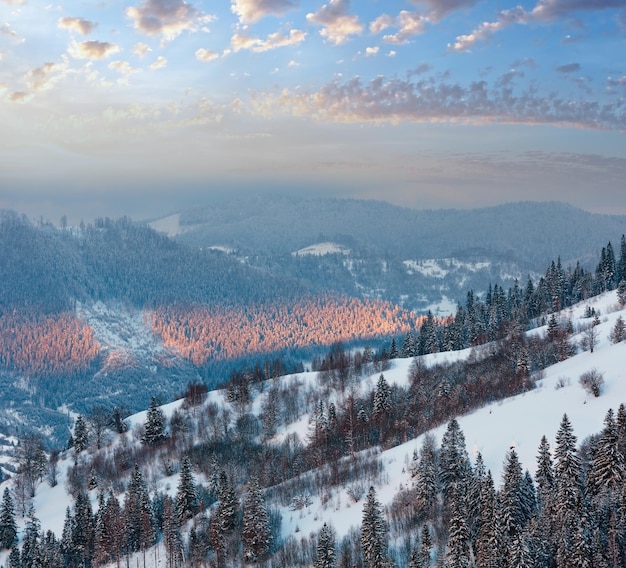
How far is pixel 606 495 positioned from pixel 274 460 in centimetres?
6052

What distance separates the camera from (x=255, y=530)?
7612 centimetres

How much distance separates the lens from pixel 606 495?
55781 mm

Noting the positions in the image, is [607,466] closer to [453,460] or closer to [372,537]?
[453,460]

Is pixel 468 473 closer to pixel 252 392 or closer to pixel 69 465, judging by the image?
pixel 252 392

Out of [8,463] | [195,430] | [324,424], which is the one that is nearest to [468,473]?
[324,424]

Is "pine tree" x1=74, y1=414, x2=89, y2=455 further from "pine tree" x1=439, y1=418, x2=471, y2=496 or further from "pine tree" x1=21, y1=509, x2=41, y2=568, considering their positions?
"pine tree" x1=439, y1=418, x2=471, y2=496

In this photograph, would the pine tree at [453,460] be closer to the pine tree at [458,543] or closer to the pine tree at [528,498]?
the pine tree at [528,498]

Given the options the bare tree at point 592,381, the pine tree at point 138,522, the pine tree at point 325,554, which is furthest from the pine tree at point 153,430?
the bare tree at point 592,381

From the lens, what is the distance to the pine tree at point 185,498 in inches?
3396

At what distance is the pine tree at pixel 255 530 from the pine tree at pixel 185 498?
12656mm

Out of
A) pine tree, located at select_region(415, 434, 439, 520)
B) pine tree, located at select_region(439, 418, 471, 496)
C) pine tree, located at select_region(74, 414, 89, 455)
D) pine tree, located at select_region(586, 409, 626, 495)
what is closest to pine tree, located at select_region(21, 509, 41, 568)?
pine tree, located at select_region(74, 414, 89, 455)

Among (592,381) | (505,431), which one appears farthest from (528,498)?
(592,381)

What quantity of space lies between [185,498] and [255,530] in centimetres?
1632

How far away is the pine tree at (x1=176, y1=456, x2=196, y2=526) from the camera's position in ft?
283
